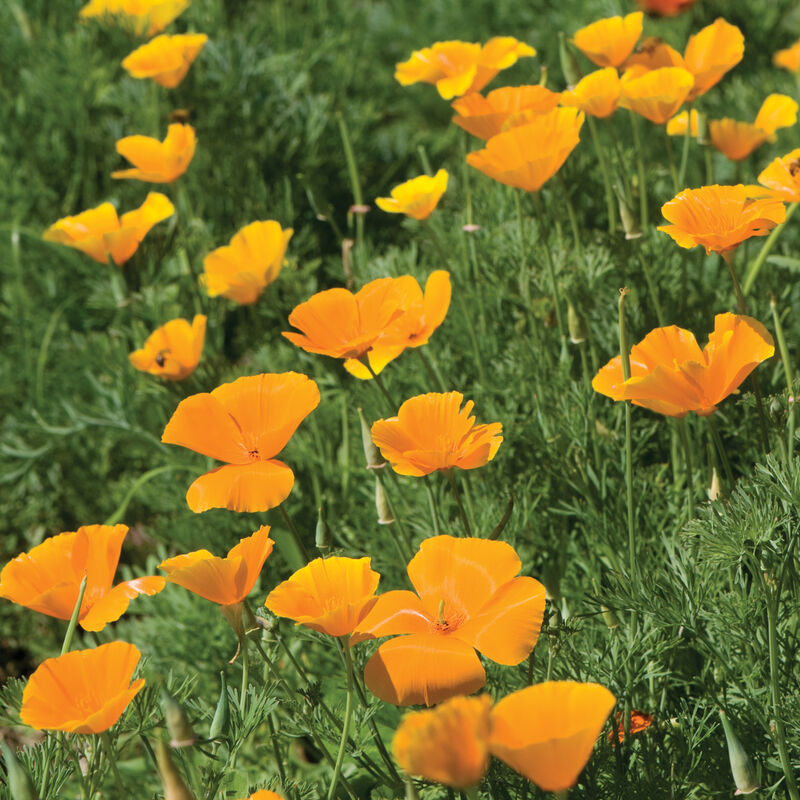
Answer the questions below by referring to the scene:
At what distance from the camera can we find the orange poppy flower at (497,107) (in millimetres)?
1304

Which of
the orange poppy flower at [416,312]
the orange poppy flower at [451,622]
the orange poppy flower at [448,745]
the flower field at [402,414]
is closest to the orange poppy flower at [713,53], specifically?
the flower field at [402,414]

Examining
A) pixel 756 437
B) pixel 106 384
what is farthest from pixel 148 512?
pixel 756 437

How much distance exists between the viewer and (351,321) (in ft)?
3.50

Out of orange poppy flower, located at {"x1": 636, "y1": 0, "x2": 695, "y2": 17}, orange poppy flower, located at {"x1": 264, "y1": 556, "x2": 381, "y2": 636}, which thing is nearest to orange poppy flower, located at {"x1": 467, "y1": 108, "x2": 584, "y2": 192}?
orange poppy flower, located at {"x1": 264, "y1": 556, "x2": 381, "y2": 636}

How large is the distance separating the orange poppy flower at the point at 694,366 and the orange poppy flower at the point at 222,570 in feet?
1.14

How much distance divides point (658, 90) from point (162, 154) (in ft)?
2.47

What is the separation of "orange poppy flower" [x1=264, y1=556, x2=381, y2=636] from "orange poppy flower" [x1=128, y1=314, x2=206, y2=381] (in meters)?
0.61

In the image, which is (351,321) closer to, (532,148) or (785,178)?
(532,148)

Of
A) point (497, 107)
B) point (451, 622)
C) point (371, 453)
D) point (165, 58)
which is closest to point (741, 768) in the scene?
point (451, 622)

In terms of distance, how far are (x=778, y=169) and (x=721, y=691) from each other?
0.57 meters

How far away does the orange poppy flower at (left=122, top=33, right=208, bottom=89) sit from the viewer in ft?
5.64

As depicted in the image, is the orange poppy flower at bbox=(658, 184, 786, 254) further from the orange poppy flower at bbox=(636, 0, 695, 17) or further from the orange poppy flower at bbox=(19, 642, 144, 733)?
the orange poppy flower at bbox=(636, 0, 695, 17)

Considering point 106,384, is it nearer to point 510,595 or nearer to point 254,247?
point 254,247

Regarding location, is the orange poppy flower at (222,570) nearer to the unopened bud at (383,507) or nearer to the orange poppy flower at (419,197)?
the unopened bud at (383,507)
